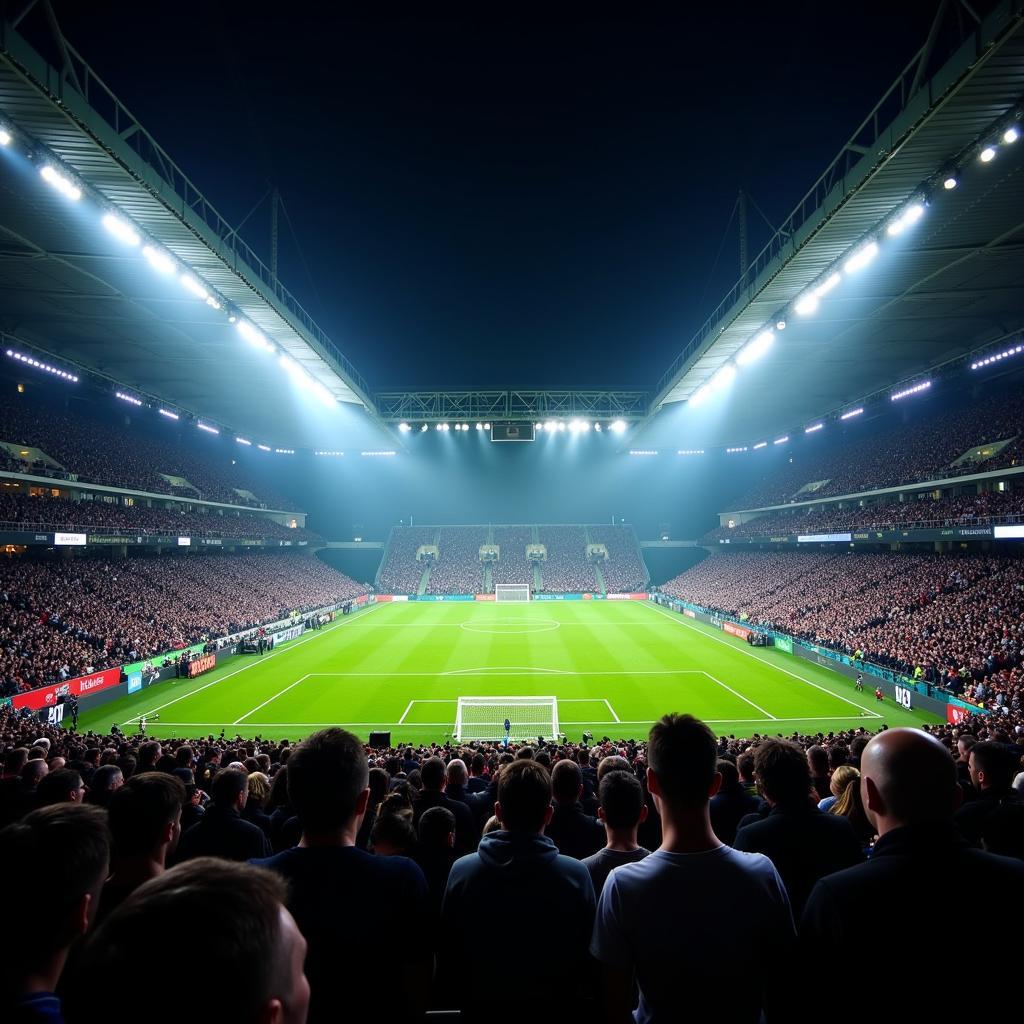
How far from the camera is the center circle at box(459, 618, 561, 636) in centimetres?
4403

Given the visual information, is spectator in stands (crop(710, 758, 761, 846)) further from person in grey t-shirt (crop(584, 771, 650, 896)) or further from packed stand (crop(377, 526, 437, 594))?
packed stand (crop(377, 526, 437, 594))

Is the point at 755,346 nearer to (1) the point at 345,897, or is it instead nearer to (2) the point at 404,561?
(1) the point at 345,897

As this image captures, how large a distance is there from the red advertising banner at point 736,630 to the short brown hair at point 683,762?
128 ft

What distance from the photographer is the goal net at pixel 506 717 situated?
21.3m

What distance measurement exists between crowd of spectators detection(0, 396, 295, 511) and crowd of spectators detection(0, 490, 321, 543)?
1.63m

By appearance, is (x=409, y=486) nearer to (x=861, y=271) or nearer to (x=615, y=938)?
(x=861, y=271)

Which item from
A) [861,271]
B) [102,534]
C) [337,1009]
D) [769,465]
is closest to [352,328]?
[102,534]

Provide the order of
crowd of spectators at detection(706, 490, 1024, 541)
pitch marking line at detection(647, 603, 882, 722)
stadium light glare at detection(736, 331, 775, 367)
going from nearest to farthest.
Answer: pitch marking line at detection(647, 603, 882, 722), crowd of spectators at detection(706, 490, 1024, 541), stadium light glare at detection(736, 331, 775, 367)

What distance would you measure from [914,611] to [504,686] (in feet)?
69.2

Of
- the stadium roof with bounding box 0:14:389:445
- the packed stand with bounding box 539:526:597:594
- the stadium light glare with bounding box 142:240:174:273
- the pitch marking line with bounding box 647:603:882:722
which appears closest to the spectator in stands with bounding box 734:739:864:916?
the stadium roof with bounding box 0:14:389:445

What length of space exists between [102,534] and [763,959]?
137ft

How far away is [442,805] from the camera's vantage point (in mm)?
6262

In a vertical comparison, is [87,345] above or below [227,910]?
above

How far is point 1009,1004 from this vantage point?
2020 mm
